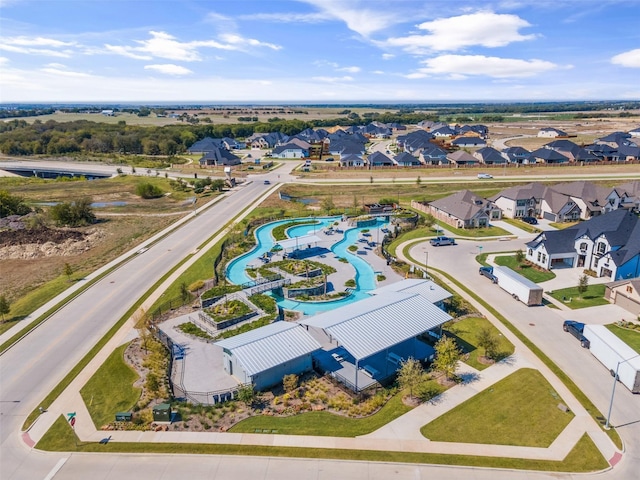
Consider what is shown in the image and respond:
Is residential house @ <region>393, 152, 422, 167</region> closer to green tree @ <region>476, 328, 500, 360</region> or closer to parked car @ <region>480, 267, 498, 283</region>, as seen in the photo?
parked car @ <region>480, 267, 498, 283</region>

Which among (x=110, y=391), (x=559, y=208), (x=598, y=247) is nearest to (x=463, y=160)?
(x=559, y=208)

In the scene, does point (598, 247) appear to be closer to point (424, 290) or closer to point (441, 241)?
point (441, 241)

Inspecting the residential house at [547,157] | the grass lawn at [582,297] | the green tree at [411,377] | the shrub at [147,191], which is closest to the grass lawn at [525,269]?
the grass lawn at [582,297]

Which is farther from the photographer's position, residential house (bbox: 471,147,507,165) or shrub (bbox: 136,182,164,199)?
residential house (bbox: 471,147,507,165)

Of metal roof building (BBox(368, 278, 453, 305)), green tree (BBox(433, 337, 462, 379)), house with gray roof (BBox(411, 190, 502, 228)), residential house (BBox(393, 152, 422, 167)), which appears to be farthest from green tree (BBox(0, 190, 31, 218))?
residential house (BBox(393, 152, 422, 167))

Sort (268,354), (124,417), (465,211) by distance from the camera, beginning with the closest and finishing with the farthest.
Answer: (124,417) → (268,354) → (465,211)
